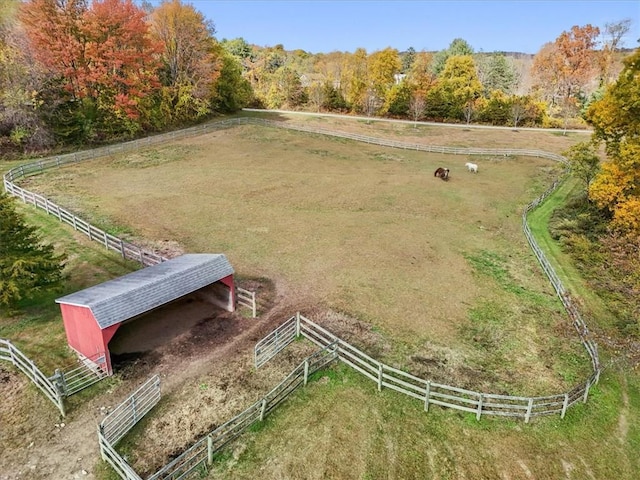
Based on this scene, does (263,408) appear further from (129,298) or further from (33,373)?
(33,373)

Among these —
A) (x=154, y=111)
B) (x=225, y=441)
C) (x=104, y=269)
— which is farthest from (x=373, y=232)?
(x=154, y=111)

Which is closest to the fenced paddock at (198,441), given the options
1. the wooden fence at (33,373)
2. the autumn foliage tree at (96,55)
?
the wooden fence at (33,373)

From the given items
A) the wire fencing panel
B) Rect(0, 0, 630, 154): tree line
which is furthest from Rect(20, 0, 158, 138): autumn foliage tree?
the wire fencing panel

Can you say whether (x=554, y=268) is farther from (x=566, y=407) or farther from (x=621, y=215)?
(x=566, y=407)

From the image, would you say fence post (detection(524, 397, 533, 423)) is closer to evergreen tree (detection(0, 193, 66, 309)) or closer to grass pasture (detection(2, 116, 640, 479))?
grass pasture (detection(2, 116, 640, 479))

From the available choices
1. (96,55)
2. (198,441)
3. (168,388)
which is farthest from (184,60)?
(198,441)

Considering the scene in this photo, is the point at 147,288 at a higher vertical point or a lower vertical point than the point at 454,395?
higher
